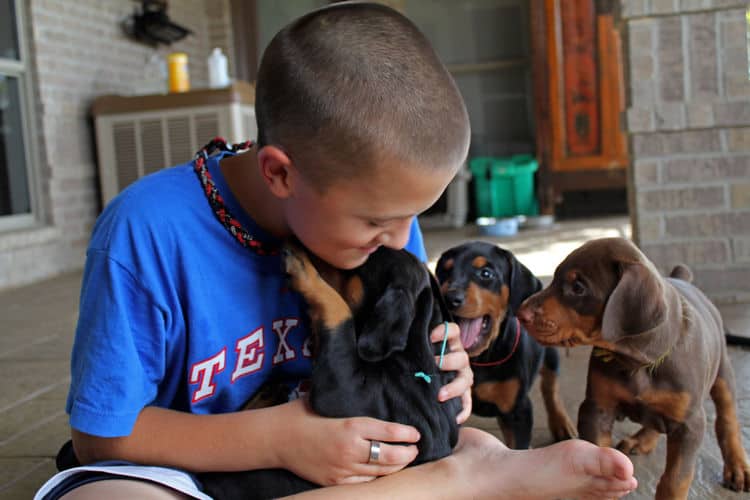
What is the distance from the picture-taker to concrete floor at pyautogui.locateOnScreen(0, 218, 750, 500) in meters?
1.78

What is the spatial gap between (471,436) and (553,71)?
607cm

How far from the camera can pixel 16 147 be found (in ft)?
17.2

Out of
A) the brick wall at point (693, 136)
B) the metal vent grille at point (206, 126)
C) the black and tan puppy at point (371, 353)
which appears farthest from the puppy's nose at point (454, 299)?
the metal vent grille at point (206, 126)

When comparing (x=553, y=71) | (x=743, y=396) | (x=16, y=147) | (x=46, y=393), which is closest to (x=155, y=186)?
(x=46, y=393)

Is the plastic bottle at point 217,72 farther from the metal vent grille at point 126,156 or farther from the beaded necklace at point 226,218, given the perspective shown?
the beaded necklace at point 226,218

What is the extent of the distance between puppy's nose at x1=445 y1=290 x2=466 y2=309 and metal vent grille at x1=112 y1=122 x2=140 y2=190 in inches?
178

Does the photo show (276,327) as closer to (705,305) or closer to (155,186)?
(155,186)

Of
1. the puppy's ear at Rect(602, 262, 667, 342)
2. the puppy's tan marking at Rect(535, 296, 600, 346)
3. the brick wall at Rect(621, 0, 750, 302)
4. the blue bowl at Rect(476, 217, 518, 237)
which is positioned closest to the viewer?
the puppy's ear at Rect(602, 262, 667, 342)

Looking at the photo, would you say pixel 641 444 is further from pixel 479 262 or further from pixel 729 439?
pixel 479 262

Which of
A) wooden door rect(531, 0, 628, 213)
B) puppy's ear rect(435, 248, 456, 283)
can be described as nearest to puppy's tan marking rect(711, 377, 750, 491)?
puppy's ear rect(435, 248, 456, 283)

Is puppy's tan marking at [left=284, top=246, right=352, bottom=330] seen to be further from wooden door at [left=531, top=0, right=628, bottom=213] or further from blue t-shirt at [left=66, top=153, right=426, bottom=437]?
wooden door at [left=531, top=0, right=628, bottom=213]

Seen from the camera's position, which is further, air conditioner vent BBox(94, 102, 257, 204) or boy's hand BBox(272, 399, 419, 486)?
air conditioner vent BBox(94, 102, 257, 204)

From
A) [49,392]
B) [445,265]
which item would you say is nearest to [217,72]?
[49,392]

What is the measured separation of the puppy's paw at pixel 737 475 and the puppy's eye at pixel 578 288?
517 millimetres
